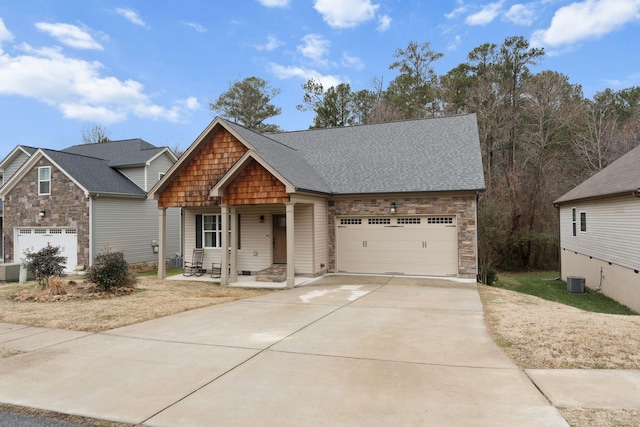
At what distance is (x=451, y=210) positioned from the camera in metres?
13.4

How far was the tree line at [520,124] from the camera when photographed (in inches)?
965

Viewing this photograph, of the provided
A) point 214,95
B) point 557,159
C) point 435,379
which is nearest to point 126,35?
point 214,95

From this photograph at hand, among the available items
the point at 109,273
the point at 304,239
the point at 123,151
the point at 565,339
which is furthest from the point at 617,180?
the point at 123,151

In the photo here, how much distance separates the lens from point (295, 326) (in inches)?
289

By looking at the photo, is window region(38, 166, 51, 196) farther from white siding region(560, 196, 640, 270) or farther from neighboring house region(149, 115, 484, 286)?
white siding region(560, 196, 640, 270)

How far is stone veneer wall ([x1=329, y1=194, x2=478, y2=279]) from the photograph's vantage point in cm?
1319

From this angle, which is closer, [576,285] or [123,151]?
[576,285]

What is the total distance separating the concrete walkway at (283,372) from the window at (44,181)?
1226 cm

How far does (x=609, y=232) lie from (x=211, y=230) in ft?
48.4

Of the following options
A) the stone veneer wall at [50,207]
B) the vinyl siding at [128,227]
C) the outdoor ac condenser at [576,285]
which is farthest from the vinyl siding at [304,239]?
the outdoor ac condenser at [576,285]

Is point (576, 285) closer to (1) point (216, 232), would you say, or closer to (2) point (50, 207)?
(1) point (216, 232)

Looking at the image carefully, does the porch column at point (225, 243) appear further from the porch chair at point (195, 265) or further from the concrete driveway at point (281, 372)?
the concrete driveway at point (281, 372)

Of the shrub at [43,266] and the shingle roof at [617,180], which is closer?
the shrub at [43,266]

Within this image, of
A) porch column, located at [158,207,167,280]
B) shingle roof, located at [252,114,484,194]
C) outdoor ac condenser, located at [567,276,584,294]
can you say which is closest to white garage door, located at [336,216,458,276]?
shingle roof, located at [252,114,484,194]
